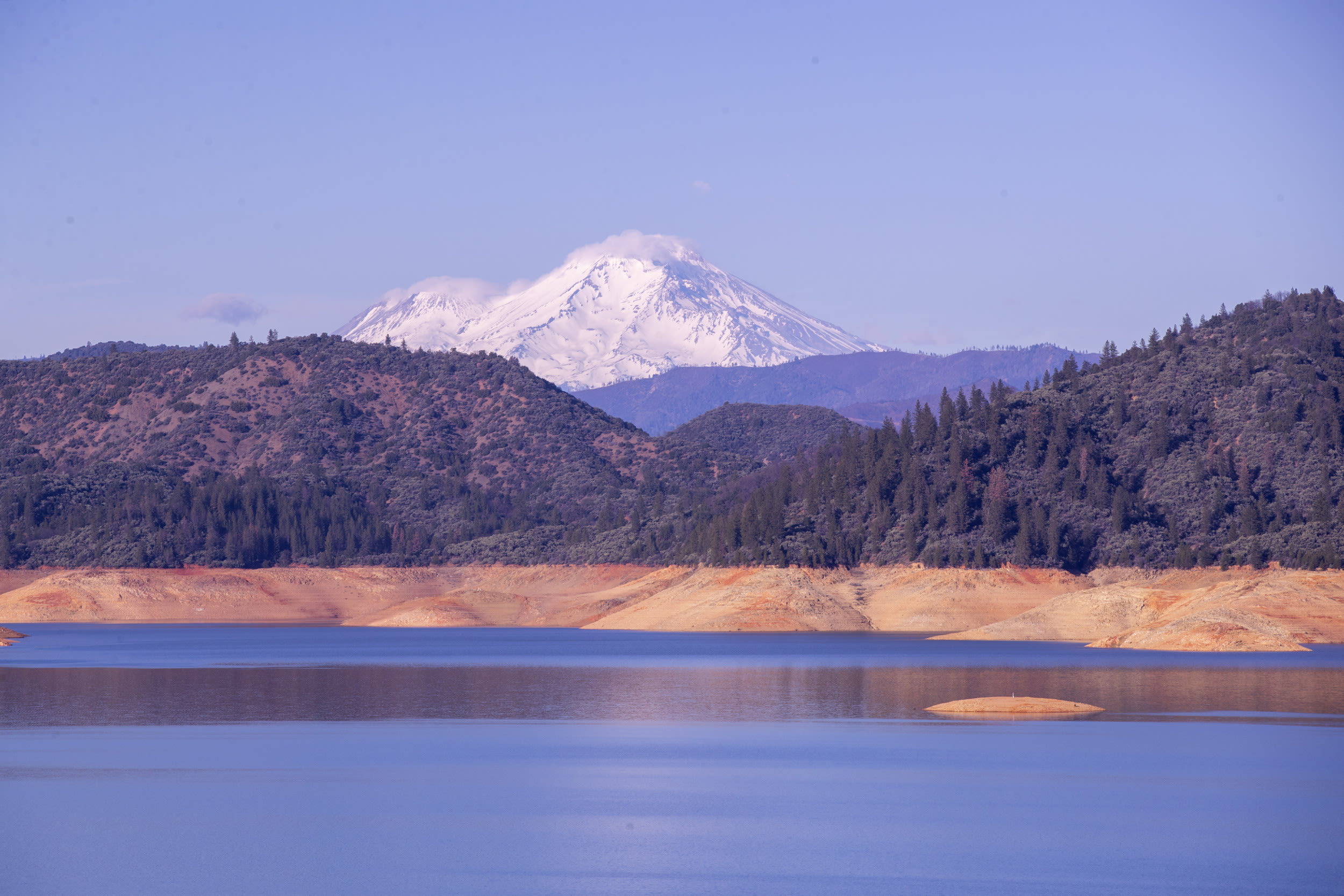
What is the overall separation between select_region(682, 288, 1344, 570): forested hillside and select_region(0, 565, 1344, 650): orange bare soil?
373 centimetres

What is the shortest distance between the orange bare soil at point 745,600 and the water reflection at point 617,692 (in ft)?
73.2

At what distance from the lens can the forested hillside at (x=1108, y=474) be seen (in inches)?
5320

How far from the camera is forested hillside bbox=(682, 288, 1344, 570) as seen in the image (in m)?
135

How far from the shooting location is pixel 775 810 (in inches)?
1545

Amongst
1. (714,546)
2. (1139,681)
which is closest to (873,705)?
(1139,681)

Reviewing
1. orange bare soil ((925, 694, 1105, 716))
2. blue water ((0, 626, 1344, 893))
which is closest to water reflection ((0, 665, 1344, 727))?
blue water ((0, 626, 1344, 893))

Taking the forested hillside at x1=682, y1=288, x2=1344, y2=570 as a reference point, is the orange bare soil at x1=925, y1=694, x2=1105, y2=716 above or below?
below

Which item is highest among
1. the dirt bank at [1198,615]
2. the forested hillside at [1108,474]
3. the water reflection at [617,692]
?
the forested hillside at [1108,474]

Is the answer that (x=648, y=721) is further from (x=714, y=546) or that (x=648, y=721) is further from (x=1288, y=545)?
(x=714, y=546)

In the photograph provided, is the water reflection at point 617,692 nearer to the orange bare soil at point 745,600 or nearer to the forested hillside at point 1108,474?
the orange bare soil at point 745,600

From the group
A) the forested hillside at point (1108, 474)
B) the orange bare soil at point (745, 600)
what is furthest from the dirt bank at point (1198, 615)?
the forested hillside at point (1108, 474)

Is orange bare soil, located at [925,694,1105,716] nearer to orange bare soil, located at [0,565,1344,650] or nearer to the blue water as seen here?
the blue water

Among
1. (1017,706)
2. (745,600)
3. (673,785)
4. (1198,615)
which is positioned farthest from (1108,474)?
(673,785)

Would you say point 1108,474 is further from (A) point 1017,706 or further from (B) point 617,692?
(A) point 1017,706
